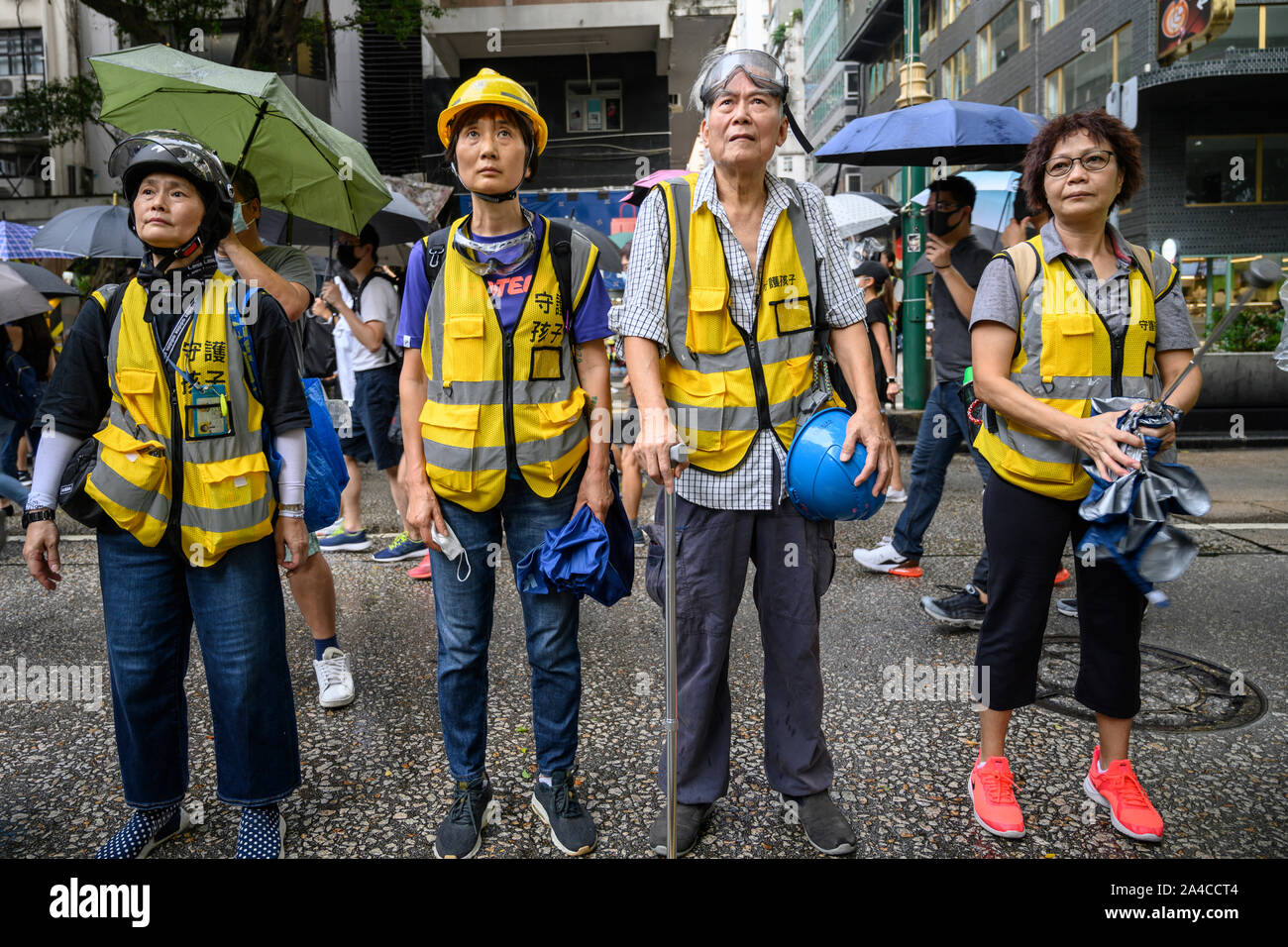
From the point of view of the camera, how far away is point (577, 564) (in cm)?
268

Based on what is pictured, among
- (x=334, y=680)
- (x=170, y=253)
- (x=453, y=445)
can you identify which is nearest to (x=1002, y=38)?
(x=334, y=680)

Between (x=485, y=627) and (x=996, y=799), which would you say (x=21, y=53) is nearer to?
(x=485, y=627)

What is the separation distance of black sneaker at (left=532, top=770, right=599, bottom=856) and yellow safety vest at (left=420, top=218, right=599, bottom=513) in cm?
87

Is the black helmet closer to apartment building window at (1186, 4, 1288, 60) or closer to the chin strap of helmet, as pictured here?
the chin strap of helmet

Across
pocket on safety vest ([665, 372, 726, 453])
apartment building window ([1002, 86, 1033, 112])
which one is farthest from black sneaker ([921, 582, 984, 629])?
apartment building window ([1002, 86, 1033, 112])

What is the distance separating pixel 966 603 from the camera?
4.82m

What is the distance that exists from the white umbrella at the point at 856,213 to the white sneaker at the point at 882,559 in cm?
625

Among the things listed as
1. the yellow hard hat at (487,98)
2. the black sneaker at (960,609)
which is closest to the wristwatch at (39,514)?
the yellow hard hat at (487,98)

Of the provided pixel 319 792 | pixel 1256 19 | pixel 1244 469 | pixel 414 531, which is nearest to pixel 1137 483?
pixel 414 531

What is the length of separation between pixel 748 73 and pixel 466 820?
7.36 ft

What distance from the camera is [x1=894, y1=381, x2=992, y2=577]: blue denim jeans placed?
5.34 meters
